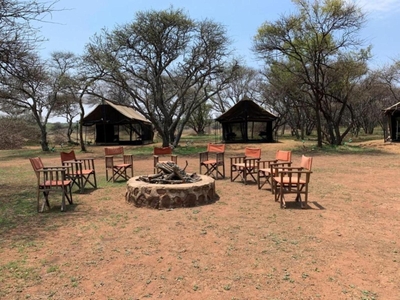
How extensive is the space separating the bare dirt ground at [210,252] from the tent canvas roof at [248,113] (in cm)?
2023

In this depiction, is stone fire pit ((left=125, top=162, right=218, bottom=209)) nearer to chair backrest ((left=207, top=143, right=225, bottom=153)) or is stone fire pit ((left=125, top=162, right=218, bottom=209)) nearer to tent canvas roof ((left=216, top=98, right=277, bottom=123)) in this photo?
chair backrest ((left=207, top=143, right=225, bottom=153))

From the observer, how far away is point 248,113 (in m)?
26.5

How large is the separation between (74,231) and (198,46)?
16.2m

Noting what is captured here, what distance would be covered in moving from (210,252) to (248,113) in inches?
914

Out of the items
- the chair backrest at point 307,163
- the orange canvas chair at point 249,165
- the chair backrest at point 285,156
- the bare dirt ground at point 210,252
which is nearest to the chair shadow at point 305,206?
the bare dirt ground at point 210,252

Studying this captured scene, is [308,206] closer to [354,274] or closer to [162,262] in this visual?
[354,274]

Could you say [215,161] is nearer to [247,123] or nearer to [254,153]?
[254,153]

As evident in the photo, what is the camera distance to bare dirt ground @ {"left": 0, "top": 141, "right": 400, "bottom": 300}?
3.08 m

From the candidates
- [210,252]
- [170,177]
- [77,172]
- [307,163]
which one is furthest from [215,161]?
[210,252]

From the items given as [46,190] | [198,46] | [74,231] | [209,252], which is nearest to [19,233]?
[74,231]

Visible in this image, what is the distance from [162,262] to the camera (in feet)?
12.1

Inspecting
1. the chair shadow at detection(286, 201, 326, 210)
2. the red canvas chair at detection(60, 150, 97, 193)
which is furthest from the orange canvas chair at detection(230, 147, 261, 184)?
the red canvas chair at detection(60, 150, 97, 193)

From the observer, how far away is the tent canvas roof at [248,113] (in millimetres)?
26469

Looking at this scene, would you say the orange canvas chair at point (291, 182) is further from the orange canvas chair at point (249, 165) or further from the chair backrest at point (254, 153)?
the chair backrest at point (254, 153)
